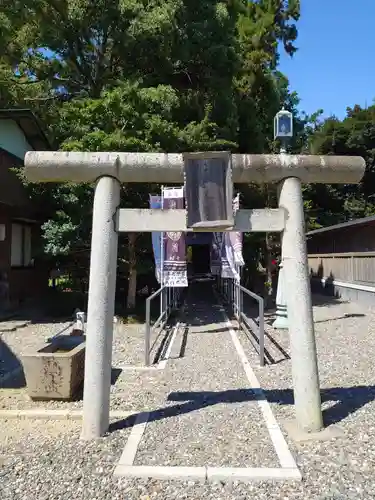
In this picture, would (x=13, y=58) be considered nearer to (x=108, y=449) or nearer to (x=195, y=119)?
(x=195, y=119)

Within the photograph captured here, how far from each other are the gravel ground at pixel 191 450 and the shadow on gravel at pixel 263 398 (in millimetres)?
12

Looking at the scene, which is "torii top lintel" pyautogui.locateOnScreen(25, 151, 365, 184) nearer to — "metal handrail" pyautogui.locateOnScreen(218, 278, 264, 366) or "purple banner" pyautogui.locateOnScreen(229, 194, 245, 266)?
"metal handrail" pyautogui.locateOnScreen(218, 278, 264, 366)

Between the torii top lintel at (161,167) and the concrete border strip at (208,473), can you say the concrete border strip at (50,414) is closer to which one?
the concrete border strip at (208,473)

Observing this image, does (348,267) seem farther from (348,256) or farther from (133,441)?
(133,441)

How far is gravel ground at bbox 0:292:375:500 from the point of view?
11.0 ft

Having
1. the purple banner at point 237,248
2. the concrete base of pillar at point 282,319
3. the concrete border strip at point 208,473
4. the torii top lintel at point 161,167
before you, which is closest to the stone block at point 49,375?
the concrete border strip at point 208,473

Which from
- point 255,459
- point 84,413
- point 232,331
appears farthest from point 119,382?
point 232,331

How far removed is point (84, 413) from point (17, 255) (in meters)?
10.9

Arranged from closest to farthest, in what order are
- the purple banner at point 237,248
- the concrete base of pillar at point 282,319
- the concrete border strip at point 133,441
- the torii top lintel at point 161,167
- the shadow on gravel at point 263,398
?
the concrete border strip at point 133,441 < the torii top lintel at point 161,167 < the shadow on gravel at point 263,398 < the concrete base of pillar at point 282,319 < the purple banner at point 237,248

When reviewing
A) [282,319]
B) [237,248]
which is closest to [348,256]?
[282,319]

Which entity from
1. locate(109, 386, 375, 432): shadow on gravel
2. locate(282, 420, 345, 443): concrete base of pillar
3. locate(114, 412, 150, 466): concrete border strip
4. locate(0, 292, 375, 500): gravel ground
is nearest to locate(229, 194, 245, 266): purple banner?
locate(0, 292, 375, 500): gravel ground

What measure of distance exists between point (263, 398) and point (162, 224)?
2462 millimetres

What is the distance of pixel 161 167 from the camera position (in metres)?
4.61

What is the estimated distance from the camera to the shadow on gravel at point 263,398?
4.85 metres
